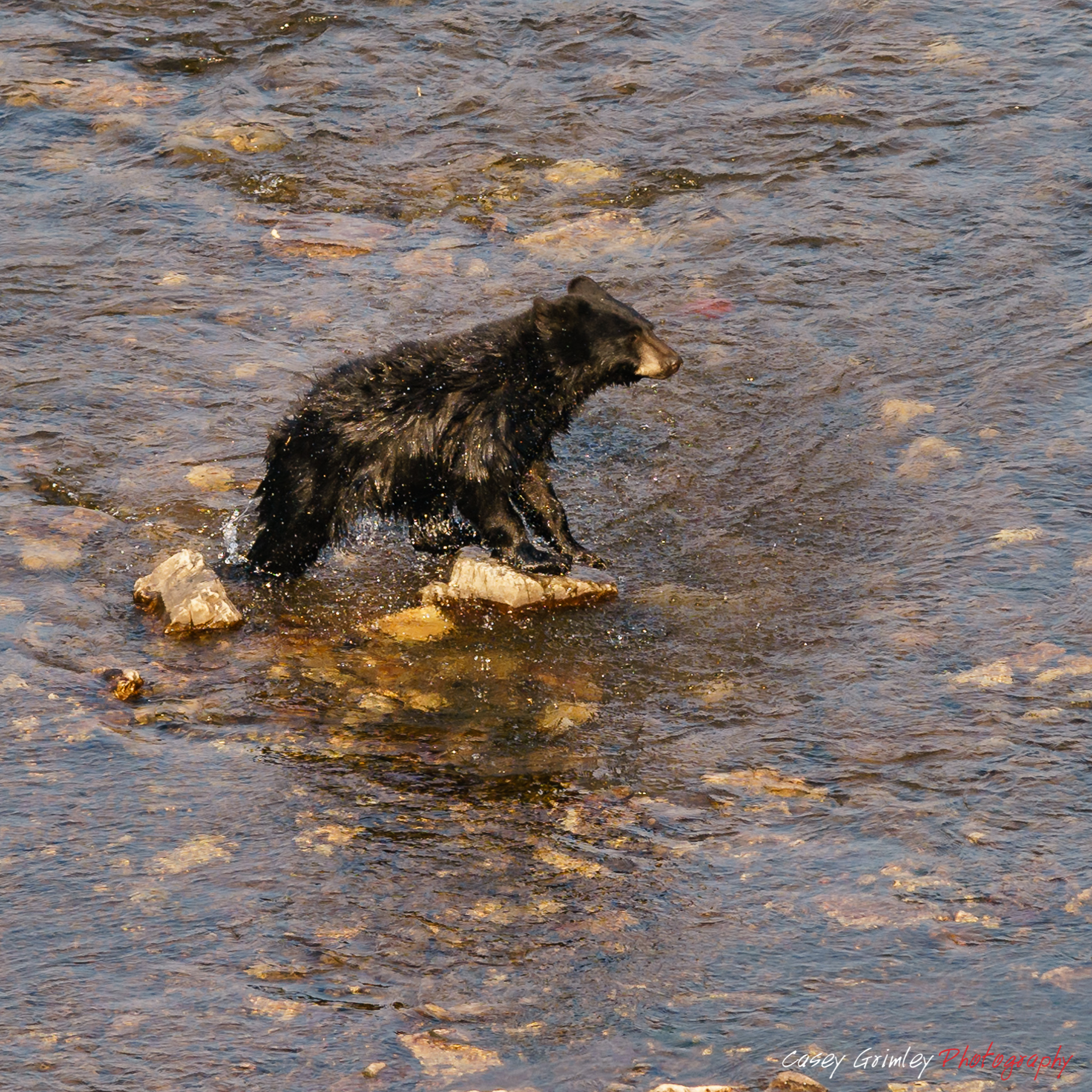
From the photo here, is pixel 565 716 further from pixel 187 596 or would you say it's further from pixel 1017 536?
pixel 1017 536

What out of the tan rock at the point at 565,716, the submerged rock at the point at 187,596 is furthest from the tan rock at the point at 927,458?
the submerged rock at the point at 187,596

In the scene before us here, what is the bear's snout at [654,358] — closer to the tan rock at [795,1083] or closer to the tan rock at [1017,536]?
the tan rock at [1017,536]

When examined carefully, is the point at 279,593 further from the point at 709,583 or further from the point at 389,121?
the point at 389,121

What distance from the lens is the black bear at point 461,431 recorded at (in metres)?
6.63

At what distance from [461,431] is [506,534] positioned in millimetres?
491

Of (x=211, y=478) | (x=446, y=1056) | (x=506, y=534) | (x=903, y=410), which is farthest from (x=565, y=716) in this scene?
(x=903, y=410)

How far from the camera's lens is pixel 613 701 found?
586 cm

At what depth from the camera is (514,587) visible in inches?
263

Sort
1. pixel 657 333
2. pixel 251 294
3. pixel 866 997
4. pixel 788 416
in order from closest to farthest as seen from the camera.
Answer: pixel 866 997, pixel 788 416, pixel 657 333, pixel 251 294

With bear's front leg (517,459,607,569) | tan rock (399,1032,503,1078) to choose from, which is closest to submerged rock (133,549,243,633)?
bear's front leg (517,459,607,569)

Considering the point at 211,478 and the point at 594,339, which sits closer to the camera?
the point at 594,339

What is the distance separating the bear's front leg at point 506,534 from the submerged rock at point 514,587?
4 centimetres

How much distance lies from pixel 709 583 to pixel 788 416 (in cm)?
159

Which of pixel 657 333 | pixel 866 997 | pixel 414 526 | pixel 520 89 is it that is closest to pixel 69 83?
pixel 520 89
